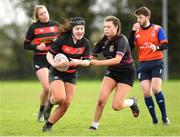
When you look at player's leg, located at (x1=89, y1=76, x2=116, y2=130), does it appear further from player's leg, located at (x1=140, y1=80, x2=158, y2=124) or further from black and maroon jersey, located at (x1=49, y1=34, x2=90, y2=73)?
player's leg, located at (x1=140, y1=80, x2=158, y2=124)

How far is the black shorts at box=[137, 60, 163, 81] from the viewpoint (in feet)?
37.5

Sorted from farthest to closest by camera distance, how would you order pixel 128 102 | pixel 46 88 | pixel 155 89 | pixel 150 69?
pixel 46 88
pixel 150 69
pixel 155 89
pixel 128 102

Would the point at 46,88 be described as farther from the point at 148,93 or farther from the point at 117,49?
the point at 117,49

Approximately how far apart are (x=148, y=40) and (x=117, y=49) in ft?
5.06

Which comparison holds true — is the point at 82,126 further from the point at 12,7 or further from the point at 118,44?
the point at 12,7

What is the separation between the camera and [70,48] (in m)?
10.0

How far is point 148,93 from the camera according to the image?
11484 millimetres

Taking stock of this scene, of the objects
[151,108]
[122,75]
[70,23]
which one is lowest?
[151,108]

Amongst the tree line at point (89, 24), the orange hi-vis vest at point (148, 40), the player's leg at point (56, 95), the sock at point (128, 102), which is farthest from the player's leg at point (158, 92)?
the tree line at point (89, 24)

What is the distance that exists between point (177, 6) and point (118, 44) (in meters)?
37.7

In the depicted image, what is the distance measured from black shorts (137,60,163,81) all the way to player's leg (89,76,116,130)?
1310mm

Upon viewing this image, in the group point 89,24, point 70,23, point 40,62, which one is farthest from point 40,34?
point 89,24

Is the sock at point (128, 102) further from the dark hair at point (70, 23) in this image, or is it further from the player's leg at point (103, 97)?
the dark hair at point (70, 23)

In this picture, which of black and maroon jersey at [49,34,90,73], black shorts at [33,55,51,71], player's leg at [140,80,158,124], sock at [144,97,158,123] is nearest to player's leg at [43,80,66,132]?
black and maroon jersey at [49,34,90,73]
